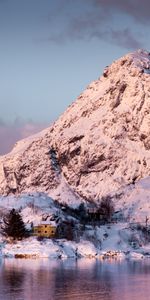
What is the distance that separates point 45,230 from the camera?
574 ft

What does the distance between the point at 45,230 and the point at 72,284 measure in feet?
311

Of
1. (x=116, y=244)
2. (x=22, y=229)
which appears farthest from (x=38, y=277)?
(x=116, y=244)

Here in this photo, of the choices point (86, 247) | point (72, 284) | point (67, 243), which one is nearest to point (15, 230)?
point (67, 243)

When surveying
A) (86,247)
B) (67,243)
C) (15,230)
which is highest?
(15,230)

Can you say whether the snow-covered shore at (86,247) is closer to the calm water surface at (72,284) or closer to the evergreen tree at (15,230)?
the evergreen tree at (15,230)

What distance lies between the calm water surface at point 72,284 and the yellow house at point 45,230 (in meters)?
64.9

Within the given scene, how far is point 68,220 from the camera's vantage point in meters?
196

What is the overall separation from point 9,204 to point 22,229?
42.7 metres

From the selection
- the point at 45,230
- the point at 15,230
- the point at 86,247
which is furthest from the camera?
the point at 45,230

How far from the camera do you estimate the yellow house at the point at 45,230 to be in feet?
556

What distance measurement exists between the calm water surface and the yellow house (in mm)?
64905

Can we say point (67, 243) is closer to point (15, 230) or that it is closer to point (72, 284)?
point (15, 230)

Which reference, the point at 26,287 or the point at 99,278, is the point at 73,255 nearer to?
the point at 99,278

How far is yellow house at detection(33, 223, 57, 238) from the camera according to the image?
170 metres
